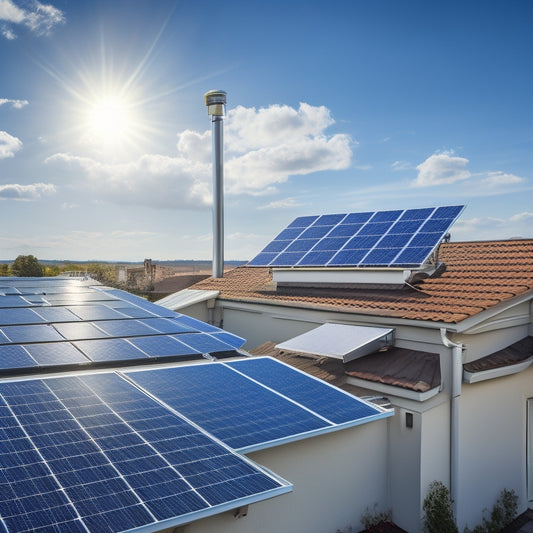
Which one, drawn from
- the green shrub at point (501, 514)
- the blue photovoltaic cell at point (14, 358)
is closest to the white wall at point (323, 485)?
the green shrub at point (501, 514)

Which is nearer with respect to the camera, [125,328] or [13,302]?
[125,328]

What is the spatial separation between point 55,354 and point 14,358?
0.75 metres

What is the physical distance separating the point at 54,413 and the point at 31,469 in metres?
1.50

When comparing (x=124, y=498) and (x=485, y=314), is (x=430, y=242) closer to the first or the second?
(x=485, y=314)

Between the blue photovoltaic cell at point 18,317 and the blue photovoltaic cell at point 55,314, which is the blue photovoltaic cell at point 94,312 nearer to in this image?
the blue photovoltaic cell at point 55,314

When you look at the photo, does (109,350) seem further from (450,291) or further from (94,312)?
(450,291)

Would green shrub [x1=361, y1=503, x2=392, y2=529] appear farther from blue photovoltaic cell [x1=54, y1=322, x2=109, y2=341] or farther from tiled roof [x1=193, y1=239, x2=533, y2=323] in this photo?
blue photovoltaic cell [x1=54, y1=322, x2=109, y2=341]

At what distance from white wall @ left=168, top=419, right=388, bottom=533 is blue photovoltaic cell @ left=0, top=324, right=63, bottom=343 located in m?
5.72

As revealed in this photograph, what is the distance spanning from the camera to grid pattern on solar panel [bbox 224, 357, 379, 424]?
8.38m

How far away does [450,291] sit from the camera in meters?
13.7

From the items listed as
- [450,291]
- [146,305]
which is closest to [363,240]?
[450,291]

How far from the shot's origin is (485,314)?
11586mm

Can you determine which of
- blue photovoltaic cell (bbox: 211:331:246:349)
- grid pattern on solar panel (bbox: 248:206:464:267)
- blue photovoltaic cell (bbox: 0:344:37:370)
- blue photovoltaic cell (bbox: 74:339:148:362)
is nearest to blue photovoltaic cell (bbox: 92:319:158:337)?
blue photovoltaic cell (bbox: 74:339:148:362)

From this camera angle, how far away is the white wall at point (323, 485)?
793 cm
